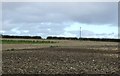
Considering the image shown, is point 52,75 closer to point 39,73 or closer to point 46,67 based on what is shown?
point 39,73

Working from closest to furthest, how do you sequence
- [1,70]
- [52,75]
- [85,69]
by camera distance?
[52,75], [1,70], [85,69]

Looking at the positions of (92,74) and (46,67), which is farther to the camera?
(46,67)

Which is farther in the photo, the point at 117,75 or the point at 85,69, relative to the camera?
the point at 85,69

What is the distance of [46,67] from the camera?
2131 cm

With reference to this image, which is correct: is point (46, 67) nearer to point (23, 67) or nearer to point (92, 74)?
point (23, 67)

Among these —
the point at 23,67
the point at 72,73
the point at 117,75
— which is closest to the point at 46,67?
the point at 23,67

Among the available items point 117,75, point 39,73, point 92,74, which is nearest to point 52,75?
point 39,73

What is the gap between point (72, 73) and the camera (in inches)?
743

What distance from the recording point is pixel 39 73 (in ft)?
61.5

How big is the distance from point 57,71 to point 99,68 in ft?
10.9

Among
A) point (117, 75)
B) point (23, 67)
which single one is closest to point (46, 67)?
point (23, 67)

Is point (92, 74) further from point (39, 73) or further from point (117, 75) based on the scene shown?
point (39, 73)

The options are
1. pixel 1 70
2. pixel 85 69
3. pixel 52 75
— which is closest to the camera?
pixel 52 75

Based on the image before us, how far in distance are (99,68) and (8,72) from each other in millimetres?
6003
